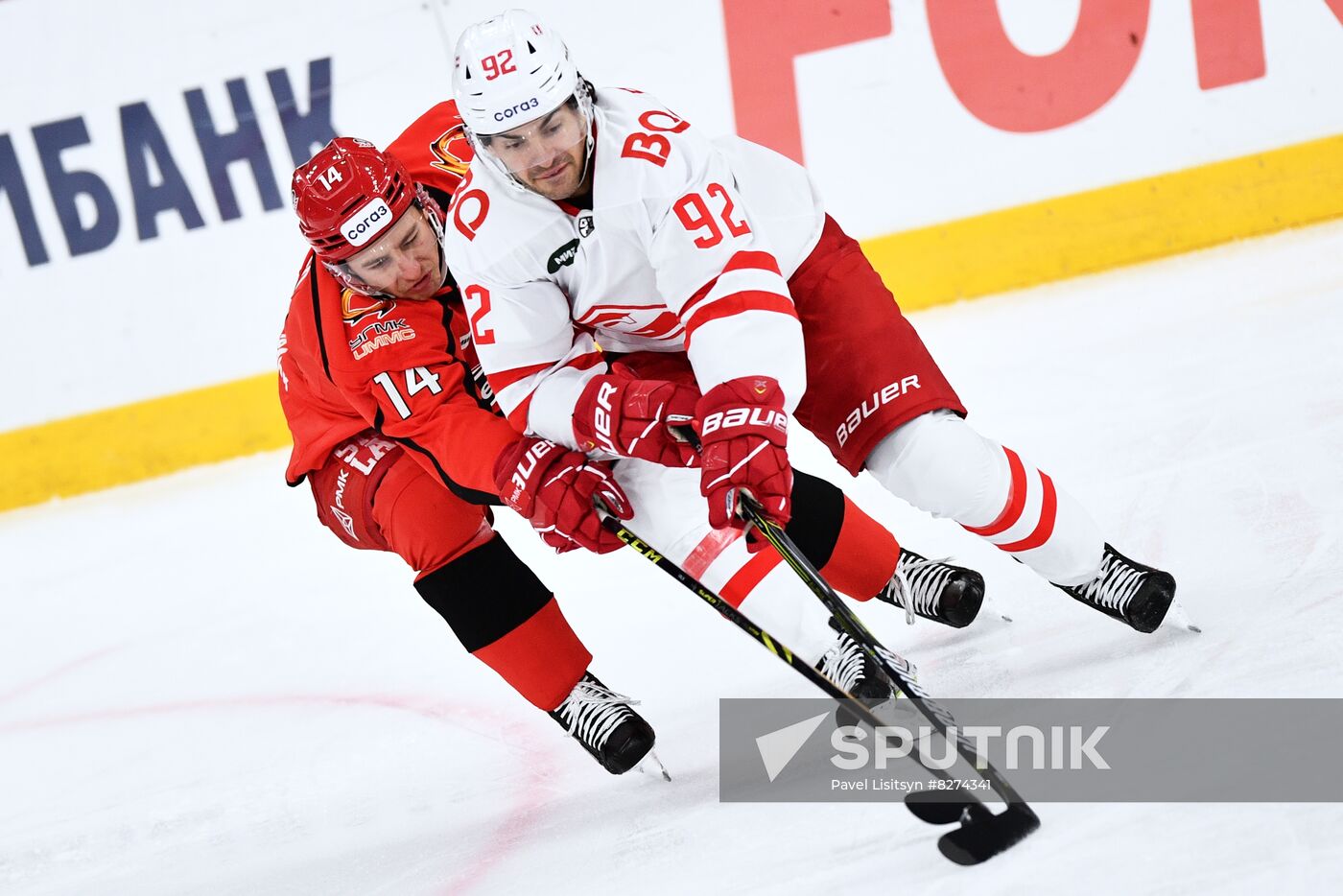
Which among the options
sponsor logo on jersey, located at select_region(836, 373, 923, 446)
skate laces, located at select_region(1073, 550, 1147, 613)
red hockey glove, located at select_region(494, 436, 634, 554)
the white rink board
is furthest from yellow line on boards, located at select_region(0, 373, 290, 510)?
skate laces, located at select_region(1073, 550, 1147, 613)

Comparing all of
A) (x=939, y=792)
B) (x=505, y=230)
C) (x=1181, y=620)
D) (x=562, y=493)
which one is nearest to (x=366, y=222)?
(x=505, y=230)

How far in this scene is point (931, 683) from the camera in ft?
6.95

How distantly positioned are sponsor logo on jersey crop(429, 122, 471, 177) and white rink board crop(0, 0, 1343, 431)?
1620 mm

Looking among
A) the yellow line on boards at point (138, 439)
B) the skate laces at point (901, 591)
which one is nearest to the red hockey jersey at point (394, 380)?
the skate laces at point (901, 591)

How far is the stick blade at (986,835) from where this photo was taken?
155 cm

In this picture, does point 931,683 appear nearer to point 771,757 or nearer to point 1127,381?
point 771,757

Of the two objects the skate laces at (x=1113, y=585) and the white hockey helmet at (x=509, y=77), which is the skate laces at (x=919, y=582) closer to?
the skate laces at (x=1113, y=585)

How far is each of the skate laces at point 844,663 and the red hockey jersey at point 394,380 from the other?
1.90 ft

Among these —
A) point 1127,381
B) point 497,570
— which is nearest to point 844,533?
point 497,570

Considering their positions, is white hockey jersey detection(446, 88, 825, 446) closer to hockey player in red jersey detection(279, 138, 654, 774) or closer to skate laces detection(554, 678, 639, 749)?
hockey player in red jersey detection(279, 138, 654, 774)

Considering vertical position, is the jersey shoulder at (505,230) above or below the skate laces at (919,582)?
above

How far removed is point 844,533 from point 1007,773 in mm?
573

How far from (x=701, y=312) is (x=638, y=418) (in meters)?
0.17

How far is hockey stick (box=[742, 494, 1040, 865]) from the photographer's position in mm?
1562
